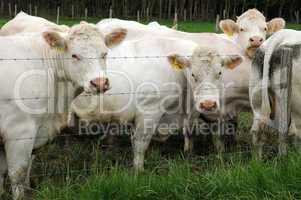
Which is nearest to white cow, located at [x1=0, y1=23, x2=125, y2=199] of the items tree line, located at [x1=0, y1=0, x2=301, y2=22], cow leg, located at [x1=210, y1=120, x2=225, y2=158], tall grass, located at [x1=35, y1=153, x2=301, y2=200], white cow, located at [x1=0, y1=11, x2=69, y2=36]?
tall grass, located at [x1=35, y1=153, x2=301, y2=200]

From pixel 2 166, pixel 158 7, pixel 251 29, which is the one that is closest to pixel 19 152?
pixel 2 166

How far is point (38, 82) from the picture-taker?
4758 mm

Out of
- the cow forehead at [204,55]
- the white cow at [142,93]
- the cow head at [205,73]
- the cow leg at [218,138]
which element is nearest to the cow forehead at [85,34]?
the white cow at [142,93]

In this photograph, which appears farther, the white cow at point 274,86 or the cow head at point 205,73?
the cow head at point 205,73

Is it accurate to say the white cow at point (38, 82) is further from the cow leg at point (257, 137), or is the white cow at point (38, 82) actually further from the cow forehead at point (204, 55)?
the cow leg at point (257, 137)

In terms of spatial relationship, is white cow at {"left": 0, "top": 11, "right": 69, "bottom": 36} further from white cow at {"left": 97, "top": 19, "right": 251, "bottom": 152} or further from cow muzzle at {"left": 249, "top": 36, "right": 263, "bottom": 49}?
cow muzzle at {"left": 249, "top": 36, "right": 263, "bottom": 49}

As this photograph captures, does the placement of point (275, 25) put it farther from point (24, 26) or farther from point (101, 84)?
point (101, 84)

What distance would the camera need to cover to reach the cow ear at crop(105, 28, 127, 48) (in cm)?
519

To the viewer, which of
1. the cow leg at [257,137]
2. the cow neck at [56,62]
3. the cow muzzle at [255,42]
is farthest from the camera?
the cow muzzle at [255,42]

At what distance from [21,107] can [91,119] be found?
1.66 m

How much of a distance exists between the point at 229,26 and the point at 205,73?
2.41 metres

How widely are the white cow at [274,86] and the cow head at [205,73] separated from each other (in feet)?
1.34

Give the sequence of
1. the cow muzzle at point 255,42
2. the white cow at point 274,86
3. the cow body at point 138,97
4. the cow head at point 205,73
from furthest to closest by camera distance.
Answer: the cow muzzle at point 255,42 → the cow body at point 138,97 → the cow head at point 205,73 → the white cow at point 274,86

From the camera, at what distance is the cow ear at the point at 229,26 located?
7922 mm
